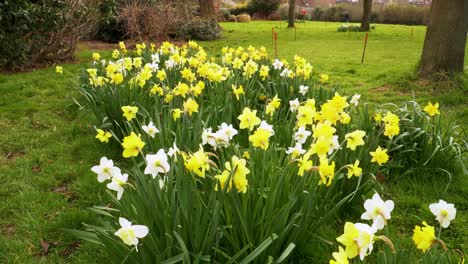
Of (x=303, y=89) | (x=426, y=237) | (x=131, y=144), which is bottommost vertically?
(x=303, y=89)

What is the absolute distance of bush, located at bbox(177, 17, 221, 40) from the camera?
51.0 feet

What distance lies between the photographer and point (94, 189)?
3.10 meters

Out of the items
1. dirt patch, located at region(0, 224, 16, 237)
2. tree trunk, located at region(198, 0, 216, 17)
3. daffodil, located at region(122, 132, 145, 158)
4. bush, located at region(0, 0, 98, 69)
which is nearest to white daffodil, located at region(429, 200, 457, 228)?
daffodil, located at region(122, 132, 145, 158)

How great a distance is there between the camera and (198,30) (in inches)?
625

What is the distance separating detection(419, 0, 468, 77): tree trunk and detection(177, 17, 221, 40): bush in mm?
10769

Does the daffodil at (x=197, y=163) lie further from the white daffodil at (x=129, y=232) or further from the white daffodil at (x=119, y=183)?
the white daffodil at (x=129, y=232)

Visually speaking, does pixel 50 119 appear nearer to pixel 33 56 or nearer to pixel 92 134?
pixel 92 134

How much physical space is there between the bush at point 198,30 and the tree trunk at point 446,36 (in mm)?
10769

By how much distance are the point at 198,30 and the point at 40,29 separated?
27.3ft

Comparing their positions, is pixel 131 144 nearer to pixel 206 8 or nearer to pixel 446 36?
pixel 446 36

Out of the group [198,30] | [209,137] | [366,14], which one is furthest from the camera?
[366,14]

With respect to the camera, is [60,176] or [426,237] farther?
[60,176]

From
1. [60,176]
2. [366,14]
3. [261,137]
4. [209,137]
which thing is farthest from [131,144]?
[366,14]

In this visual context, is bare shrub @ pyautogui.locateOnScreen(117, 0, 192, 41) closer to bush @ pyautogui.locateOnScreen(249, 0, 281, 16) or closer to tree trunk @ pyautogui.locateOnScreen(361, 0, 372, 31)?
tree trunk @ pyautogui.locateOnScreen(361, 0, 372, 31)
